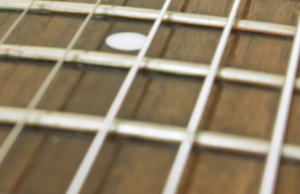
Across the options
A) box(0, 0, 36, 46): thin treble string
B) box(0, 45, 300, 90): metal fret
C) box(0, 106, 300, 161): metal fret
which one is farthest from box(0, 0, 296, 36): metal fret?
box(0, 106, 300, 161): metal fret

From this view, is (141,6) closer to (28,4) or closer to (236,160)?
(28,4)

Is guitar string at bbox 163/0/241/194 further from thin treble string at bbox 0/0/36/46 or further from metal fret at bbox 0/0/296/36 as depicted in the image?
thin treble string at bbox 0/0/36/46

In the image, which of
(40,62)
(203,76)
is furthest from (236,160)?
(40,62)

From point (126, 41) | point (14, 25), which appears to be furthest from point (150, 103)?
point (14, 25)

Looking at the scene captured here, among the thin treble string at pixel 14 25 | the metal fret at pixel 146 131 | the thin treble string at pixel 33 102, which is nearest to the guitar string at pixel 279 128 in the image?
the metal fret at pixel 146 131

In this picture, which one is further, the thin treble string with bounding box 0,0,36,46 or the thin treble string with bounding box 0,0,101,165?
the thin treble string with bounding box 0,0,36,46

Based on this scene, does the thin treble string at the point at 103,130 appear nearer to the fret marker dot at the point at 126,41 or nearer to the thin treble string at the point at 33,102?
the fret marker dot at the point at 126,41
